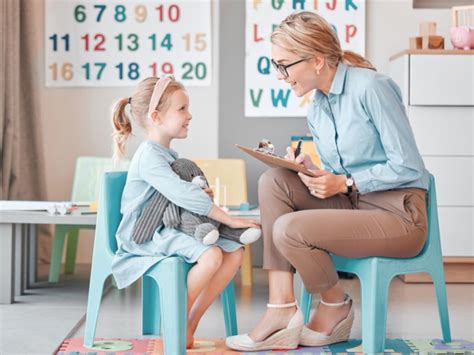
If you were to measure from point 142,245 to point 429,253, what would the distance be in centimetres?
87

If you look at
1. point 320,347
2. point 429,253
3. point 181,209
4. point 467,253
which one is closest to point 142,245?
point 181,209

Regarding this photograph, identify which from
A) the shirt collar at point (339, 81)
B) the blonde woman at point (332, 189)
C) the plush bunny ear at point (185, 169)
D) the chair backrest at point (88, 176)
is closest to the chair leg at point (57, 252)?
the chair backrest at point (88, 176)

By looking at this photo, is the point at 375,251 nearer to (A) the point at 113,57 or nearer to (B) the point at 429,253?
(B) the point at 429,253

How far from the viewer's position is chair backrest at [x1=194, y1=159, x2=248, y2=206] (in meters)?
4.46

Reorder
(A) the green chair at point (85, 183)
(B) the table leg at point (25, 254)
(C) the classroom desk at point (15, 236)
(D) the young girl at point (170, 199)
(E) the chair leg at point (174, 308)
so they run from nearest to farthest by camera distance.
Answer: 1. (E) the chair leg at point (174, 308)
2. (D) the young girl at point (170, 199)
3. (C) the classroom desk at point (15, 236)
4. (B) the table leg at point (25, 254)
5. (A) the green chair at point (85, 183)

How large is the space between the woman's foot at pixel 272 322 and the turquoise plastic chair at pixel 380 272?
21 centimetres

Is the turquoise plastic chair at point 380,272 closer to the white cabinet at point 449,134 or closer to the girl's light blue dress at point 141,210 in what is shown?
the girl's light blue dress at point 141,210

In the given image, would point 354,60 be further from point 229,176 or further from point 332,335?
point 229,176

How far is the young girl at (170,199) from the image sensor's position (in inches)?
101

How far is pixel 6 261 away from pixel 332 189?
1644 millimetres

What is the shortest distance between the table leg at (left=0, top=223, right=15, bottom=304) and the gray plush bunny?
1154 mm

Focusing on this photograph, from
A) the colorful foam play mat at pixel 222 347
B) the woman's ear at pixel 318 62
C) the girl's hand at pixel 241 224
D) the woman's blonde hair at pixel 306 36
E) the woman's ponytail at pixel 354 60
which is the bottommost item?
the colorful foam play mat at pixel 222 347

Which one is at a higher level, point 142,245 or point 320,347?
point 142,245

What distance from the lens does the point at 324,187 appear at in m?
Answer: 2.54
